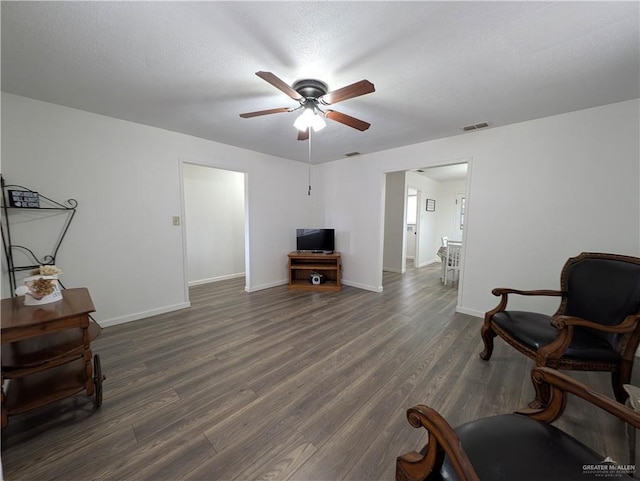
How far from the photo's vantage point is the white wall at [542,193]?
2.25 metres

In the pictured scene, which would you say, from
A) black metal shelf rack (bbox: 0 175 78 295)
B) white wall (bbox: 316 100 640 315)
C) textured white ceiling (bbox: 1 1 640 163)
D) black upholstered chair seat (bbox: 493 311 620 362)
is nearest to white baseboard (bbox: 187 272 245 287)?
black metal shelf rack (bbox: 0 175 78 295)

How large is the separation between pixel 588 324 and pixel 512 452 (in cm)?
124

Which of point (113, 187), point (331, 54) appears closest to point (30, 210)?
point (113, 187)

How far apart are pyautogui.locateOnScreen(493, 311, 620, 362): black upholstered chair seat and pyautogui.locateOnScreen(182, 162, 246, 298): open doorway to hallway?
14.6ft

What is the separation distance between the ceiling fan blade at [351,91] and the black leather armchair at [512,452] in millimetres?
1739

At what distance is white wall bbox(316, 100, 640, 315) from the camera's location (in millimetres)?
2252

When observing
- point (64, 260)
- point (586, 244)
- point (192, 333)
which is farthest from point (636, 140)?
point (64, 260)

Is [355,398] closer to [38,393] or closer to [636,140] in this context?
[38,393]

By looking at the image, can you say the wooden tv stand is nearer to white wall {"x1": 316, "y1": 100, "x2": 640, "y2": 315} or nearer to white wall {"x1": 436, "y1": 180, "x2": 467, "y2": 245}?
white wall {"x1": 316, "y1": 100, "x2": 640, "y2": 315}

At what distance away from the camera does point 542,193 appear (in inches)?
104

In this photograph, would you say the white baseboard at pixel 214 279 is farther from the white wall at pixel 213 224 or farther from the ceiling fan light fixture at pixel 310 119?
the ceiling fan light fixture at pixel 310 119

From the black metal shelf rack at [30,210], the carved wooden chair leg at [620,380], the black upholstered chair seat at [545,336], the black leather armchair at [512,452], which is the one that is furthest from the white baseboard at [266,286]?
the carved wooden chair leg at [620,380]

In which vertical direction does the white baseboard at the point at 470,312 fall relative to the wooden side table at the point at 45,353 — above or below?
below

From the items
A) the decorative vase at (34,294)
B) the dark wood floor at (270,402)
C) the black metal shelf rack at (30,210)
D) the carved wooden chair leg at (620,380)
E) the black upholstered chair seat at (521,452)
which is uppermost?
the black metal shelf rack at (30,210)
